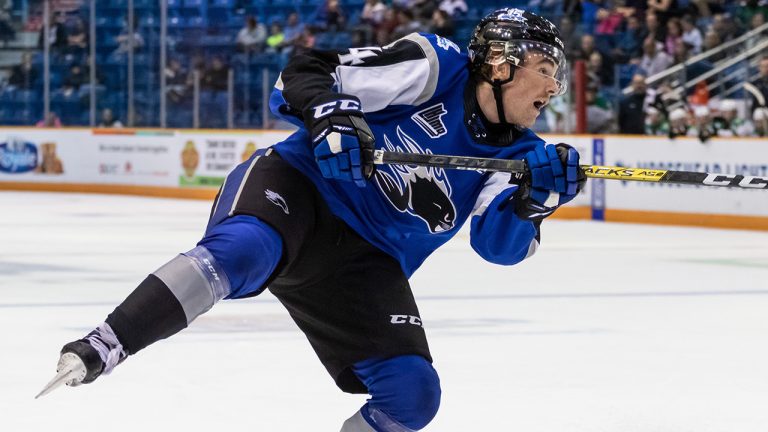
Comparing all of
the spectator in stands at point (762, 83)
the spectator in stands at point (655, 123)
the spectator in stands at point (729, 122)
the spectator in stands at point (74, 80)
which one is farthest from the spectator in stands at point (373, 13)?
the spectator in stands at point (762, 83)

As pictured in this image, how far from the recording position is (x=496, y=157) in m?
3.10

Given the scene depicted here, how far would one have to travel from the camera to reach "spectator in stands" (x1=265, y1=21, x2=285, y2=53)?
14.8 m

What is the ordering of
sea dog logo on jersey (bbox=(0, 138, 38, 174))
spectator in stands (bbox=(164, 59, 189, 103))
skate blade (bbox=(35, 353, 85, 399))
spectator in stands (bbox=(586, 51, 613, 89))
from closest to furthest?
skate blade (bbox=(35, 353, 85, 399)) < spectator in stands (bbox=(586, 51, 613, 89)) < spectator in stands (bbox=(164, 59, 189, 103)) < sea dog logo on jersey (bbox=(0, 138, 38, 174))

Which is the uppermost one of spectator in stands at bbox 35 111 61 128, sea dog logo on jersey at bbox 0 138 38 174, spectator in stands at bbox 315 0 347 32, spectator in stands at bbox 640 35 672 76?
spectator in stands at bbox 315 0 347 32

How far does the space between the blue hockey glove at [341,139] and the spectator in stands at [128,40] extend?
12075 millimetres

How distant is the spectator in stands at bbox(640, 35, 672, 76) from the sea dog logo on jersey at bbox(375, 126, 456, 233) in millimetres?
9191

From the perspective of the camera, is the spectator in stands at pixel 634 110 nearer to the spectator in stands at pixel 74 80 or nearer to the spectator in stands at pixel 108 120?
the spectator in stands at pixel 108 120

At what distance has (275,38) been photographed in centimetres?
1499

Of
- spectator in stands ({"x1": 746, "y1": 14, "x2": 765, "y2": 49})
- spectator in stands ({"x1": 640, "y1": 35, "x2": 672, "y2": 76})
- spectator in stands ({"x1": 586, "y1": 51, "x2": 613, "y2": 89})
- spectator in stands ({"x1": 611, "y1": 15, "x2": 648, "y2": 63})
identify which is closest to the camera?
spectator in stands ({"x1": 746, "y1": 14, "x2": 765, "y2": 49})

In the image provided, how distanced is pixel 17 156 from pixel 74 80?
1.88 m

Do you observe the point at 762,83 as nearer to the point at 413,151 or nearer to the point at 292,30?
the point at 292,30

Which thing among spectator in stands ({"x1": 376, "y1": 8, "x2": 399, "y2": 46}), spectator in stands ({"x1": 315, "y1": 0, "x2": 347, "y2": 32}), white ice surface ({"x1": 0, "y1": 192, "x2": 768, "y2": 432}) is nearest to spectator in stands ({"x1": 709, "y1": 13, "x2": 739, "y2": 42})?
white ice surface ({"x1": 0, "y1": 192, "x2": 768, "y2": 432})

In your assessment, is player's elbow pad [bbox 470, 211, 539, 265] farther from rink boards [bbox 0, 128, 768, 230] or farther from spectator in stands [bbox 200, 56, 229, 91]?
spectator in stands [bbox 200, 56, 229, 91]

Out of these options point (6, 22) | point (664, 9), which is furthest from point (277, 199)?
point (6, 22)
